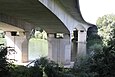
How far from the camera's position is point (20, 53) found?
30.1 metres

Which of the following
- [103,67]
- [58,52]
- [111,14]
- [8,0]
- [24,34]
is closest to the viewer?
[103,67]

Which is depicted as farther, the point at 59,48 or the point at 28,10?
the point at 59,48

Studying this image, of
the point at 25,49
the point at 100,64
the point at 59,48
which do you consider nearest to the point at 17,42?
the point at 25,49

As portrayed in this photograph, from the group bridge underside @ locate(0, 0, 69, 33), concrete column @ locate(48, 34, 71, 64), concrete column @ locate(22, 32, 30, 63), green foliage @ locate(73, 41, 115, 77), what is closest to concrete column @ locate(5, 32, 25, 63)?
concrete column @ locate(22, 32, 30, 63)

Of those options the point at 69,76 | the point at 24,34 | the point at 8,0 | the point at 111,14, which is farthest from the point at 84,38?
the point at 69,76

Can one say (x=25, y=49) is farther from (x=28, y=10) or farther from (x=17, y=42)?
(x=28, y=10)

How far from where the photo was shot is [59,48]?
2870cm

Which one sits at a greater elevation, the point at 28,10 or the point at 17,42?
the point at 28,10

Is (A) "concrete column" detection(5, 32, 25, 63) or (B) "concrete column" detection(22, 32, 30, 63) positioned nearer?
(B) "concrete column" detection(22, 32, 30, 63)

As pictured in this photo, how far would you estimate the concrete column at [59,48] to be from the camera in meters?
28.6

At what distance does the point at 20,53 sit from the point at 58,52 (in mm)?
4780

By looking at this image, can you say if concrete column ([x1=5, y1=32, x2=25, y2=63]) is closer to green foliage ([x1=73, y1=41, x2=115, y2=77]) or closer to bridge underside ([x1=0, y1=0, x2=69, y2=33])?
bridge underside ([x1=0, y1=0, x2=69, y2=33])

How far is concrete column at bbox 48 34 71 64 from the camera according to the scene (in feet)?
93.8

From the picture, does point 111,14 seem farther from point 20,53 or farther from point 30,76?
point 30,76
